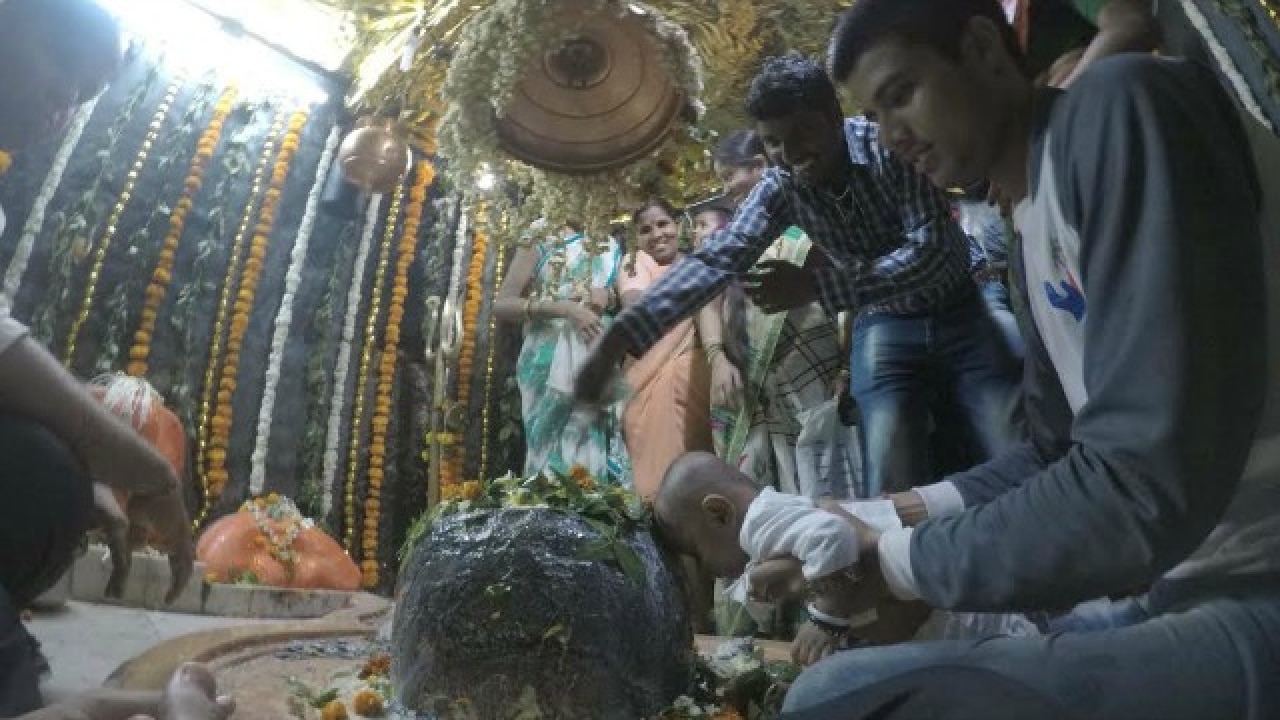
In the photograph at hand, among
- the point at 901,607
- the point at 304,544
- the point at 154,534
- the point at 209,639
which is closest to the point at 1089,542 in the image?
the point at 901,607

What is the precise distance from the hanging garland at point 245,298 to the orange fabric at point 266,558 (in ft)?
1.22

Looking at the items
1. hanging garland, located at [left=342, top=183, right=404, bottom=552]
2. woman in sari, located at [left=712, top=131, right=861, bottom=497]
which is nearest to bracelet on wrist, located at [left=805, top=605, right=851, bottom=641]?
woman in sari, located at [left=712, top=131, right=861, bottom=497]

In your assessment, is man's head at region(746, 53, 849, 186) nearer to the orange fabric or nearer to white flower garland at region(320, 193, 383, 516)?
the orange fabric

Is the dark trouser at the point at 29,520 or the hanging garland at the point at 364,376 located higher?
the hanging garland at the point at 364,376

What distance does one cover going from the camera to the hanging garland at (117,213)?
4.56 meters

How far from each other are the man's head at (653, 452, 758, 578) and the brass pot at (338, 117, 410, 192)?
11.6ft

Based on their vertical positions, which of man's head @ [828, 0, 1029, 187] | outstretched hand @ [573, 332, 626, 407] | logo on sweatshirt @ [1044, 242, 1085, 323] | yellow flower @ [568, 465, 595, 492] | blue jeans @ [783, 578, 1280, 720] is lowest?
blue jeans @ [783, 578, 1280, 720]

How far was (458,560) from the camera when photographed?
2221 mm

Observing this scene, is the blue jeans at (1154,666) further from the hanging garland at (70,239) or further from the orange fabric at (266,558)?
the hanging garland at (70,239)

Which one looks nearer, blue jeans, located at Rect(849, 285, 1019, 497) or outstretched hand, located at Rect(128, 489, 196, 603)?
outstretched hand, located at Rect(128, 489, 196, 603)

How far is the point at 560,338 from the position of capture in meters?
5.12

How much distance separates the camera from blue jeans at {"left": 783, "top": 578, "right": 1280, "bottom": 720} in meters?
0.91

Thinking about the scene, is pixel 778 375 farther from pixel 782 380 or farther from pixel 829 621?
pixel 829 621

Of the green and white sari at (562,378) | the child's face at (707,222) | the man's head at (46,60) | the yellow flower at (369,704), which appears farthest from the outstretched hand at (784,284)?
the green and white sari at (562,378)
